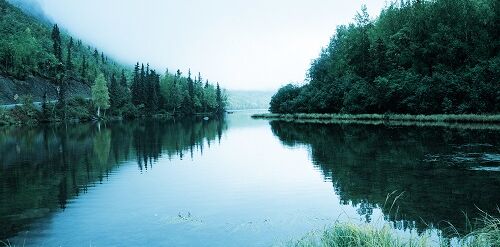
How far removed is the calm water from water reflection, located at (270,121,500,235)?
65 mm

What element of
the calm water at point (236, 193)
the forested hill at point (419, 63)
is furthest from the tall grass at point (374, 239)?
the forested hill at point (419, 63)

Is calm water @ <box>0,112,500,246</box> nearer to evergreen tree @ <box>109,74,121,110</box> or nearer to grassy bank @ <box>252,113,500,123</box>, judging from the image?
grassy bank @ <box>252,113,500,123</box>

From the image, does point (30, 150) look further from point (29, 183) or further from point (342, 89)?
point (342, 89)

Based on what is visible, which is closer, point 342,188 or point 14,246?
point 14,246

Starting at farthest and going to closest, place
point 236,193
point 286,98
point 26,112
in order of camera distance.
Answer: point 286,98
point 26,112
point 236,193

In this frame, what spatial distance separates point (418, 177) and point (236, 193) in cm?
1032

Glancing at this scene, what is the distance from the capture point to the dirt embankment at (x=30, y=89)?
11898 cm

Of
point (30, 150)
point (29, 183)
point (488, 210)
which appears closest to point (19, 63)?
point (30, 150)

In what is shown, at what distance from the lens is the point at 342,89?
324ft

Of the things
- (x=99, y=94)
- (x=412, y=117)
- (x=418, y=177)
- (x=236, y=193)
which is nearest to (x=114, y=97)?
(x=99, y=94)

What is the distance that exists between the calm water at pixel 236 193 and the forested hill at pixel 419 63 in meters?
34.4

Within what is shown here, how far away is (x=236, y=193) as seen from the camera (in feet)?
74.3

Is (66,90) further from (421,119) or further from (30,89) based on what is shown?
(421,119)

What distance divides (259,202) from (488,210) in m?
9.38
